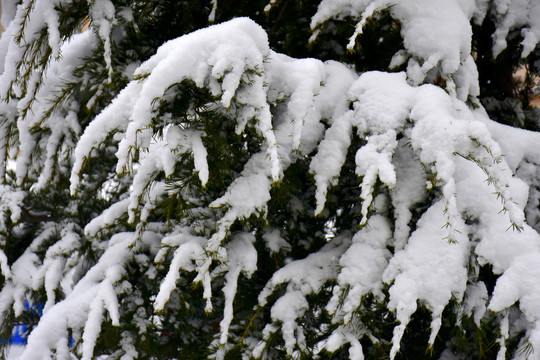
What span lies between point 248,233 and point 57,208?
1245mm

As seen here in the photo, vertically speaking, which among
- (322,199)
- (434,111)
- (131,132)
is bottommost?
(322,199)

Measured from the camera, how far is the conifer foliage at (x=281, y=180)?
1280 mm

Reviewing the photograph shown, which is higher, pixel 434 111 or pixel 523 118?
pixel 434 111

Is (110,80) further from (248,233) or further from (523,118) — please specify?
(523,118)

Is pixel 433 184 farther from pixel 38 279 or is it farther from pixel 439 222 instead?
pixel 38 279

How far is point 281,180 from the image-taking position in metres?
1.41

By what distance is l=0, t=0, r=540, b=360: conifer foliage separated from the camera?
4.20ft

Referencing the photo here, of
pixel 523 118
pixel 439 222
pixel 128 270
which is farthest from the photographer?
pixel 523 118

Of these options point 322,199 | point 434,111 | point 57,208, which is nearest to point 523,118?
point 434,111

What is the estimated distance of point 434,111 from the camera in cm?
134

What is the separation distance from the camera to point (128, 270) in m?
1.82

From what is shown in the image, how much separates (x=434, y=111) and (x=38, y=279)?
1863 mm

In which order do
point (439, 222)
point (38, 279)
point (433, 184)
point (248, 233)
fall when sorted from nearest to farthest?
point (433, 184) < point (439, 222) < point (248, 233) < point (38, 279)

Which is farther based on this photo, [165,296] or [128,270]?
[128,270]
